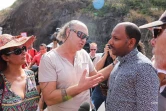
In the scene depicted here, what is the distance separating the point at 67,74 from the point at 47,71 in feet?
0.71

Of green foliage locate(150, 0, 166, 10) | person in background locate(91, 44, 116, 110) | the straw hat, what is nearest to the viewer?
the straw hat

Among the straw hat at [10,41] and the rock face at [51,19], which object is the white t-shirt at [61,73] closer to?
the straw hat at [10,41]

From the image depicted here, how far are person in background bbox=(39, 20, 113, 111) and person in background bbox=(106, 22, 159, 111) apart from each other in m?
0.40

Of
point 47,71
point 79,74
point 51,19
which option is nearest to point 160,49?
point 79,74

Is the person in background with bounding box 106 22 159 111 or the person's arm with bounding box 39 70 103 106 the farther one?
the person's arm with bounding box 39 70 103 106

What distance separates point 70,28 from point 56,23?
54.5 ft

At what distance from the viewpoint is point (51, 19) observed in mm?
19781

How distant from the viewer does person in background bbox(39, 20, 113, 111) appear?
254cm

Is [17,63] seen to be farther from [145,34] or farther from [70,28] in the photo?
[145,34]

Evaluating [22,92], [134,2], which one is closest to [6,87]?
[22,92]

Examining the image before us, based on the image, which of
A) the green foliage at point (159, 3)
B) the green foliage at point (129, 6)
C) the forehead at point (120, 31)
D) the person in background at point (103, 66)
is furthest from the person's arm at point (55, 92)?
the green foliage at point (159, 3)

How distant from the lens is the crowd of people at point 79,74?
1979 mm

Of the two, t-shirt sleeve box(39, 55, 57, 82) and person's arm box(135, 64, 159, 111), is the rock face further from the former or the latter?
person's arm box(135, 64, 159, 111)

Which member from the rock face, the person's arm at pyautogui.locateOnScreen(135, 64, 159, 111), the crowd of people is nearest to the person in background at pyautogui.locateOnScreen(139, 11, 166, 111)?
the crowd of people
